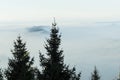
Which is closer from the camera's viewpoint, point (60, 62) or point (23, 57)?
point (60, 62)

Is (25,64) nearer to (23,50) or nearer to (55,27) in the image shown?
(23,50)

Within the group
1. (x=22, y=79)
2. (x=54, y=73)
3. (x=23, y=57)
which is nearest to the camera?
(x=54, y=73)

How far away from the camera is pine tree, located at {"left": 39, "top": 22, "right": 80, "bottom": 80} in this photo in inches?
1303

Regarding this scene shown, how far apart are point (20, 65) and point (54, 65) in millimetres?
4957

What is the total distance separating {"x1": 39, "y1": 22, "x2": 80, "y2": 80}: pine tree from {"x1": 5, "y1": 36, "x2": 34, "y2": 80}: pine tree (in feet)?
9.70

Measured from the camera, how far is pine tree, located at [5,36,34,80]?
36.2m

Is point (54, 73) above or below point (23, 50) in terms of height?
below

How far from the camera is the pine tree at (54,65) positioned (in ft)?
109

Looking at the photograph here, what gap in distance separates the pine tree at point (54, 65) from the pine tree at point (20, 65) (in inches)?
116

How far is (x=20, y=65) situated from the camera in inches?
1462

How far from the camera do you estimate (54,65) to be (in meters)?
33.0

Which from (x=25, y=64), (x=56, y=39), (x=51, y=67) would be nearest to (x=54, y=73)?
(x=51, y=67)

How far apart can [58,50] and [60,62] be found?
0.96 meters

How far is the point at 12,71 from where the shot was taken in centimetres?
3650
